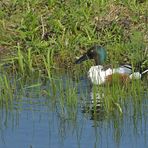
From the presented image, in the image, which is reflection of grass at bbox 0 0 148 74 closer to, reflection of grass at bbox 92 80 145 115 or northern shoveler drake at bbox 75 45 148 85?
northern shoveler drake at bbox 75 45 148 85

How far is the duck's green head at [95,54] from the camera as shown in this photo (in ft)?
40.3

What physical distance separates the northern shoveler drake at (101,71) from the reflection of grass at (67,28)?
0.17m

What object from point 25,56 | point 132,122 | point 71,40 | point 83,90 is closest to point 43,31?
point 71,40

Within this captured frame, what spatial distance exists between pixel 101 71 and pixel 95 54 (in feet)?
0.99

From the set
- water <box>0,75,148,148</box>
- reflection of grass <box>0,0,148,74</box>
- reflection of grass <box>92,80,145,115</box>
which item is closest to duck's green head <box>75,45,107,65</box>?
reflection of grass <box>0,0,148,74</box>

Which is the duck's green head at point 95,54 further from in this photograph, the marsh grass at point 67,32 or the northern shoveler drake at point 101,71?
the marsh grass at point 67,32

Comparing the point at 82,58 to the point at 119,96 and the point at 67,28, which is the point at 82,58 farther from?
the point at 119,96

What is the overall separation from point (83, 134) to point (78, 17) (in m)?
4.78

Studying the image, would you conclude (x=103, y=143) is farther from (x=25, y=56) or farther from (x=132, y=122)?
(x=25, y=56)

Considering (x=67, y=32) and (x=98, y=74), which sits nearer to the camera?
(x=98, y=74)

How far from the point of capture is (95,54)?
12.4 m

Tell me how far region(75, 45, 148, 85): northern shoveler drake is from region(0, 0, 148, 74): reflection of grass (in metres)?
0.17

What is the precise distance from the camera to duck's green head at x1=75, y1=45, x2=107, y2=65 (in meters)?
12.3

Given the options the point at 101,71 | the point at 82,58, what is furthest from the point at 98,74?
the point at 82,58
